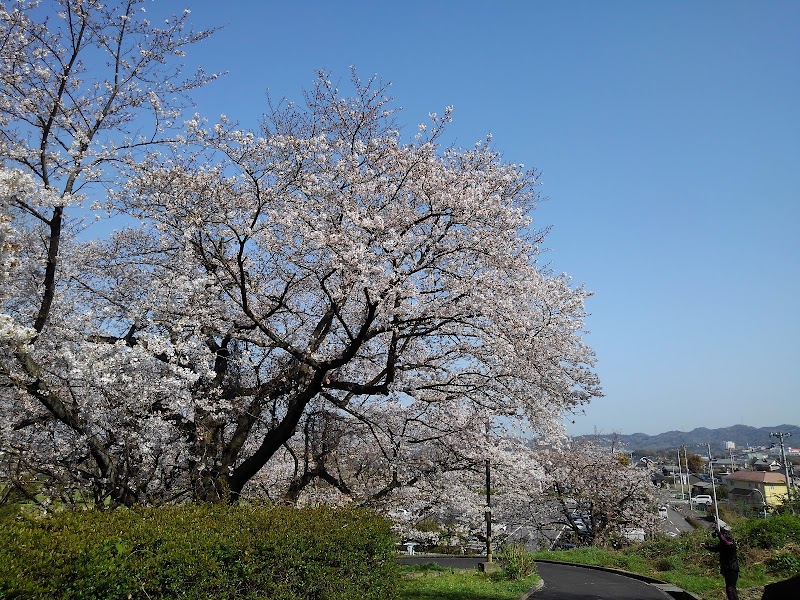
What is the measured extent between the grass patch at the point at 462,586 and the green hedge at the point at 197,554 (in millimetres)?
3647

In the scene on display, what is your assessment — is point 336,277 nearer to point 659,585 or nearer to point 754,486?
point 659,585

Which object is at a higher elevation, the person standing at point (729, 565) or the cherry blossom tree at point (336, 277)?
the cherry blossom tree at point (336, 277)

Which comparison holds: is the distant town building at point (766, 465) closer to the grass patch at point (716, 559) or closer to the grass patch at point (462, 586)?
the grass patch at point (716, 559)

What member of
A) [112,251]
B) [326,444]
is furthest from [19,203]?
[326,444]

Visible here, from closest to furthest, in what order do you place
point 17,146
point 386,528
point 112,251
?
point 386,528 → point 17,146 → point 112,251

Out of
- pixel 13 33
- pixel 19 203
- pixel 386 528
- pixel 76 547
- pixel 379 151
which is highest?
pixel 13 33

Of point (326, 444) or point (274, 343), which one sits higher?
point (274, 343)

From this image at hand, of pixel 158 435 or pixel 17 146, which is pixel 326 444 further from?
pixel 17 146

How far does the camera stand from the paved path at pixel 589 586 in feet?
37.9

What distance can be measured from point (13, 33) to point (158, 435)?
251 inches

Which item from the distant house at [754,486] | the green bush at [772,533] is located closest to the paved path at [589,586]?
the green bush at [772,533]

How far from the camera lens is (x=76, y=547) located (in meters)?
3.57

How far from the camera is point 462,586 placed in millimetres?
11938

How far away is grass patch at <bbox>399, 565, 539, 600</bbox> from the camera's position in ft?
→ 35.0
